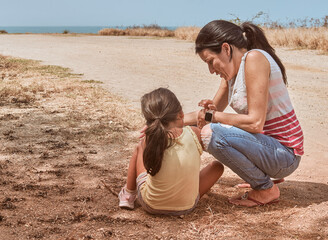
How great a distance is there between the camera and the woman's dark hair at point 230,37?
119 inches

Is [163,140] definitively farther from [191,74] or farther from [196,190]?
[191,74]

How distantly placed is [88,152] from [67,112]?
71.6 inches

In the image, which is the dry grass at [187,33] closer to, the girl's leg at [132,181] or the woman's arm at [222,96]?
the woman's arm at [222,96]

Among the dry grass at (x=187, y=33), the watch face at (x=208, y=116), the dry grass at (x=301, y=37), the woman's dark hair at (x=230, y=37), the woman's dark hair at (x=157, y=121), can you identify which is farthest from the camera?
the dry grass at (x=187, y=33)

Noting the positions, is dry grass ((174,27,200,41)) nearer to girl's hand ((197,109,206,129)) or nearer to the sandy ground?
the sandy ground

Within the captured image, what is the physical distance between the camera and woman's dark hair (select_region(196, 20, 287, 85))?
303cm

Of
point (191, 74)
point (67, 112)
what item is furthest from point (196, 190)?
point (191, 74)

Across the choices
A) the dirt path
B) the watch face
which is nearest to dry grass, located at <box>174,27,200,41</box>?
the dirt path

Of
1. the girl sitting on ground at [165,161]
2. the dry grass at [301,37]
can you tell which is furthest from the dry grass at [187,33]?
the girl sitting on ground at [165,161]

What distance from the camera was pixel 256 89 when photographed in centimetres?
292

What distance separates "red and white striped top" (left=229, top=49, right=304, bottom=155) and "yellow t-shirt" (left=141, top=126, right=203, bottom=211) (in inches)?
19.1

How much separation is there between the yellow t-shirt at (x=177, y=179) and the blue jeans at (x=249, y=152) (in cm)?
21

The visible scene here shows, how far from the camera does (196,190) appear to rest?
2.96 meters

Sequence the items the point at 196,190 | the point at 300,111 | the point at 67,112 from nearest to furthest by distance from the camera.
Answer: the point at 196,190 → the point at 67,112 → the point at 300,111
